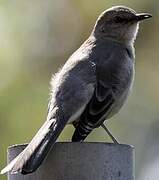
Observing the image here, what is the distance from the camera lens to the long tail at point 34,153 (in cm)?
709

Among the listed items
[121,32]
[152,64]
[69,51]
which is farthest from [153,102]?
[121,32]

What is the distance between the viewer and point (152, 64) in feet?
46.2

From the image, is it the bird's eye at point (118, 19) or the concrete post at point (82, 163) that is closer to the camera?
the concrete post at point (82, 163)

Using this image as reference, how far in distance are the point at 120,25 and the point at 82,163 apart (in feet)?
11.2

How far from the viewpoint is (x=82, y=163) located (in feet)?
23.1

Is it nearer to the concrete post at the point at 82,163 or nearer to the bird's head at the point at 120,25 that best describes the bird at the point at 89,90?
the bird's head at the point at 120,25

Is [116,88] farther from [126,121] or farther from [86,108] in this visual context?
[126,121]

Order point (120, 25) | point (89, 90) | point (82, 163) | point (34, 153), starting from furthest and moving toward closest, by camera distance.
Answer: point (120, 25) → point (89, 90) → point (34, 153) → point (82, 163)

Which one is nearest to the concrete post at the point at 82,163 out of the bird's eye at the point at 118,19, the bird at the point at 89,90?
the bird at the point at 89,90

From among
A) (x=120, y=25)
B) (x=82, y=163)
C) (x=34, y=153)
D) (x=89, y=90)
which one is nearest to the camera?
(x=82, y=163)

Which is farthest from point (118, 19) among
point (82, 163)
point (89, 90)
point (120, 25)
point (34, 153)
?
Result: point (82, 163)

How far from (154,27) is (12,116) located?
2460 millimetres

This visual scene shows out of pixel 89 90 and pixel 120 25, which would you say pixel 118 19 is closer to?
pixel 120 25

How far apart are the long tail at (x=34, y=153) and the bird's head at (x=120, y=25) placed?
89.7 inches
